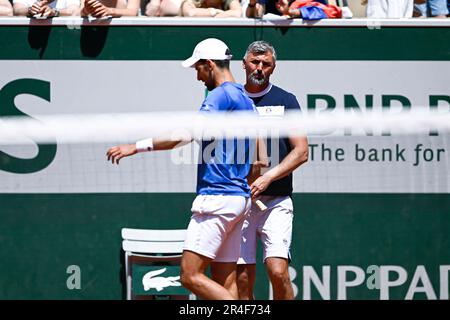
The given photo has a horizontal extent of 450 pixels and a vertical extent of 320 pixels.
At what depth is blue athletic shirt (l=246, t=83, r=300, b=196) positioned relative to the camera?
664 cm

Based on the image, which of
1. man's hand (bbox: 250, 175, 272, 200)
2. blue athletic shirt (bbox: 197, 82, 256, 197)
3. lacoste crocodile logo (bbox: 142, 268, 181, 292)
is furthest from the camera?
lacoste crocodile logo (bbox: 142, 268, 181, 292)

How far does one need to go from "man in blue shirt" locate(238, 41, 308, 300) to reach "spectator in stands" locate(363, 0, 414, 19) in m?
1.58

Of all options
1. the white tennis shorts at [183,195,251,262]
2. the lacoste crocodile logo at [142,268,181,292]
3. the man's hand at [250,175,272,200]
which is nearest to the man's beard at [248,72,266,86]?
the man's hand at [250,175,272,200]

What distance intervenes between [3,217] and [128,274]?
0.99 meters

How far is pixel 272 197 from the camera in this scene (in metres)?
6.64

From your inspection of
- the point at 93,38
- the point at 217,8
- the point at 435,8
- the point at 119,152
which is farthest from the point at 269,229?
the point at 435,8

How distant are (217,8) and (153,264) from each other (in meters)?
→ 2.03

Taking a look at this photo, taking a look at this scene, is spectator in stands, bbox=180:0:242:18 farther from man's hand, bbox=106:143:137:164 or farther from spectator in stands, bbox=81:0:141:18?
man's hand, bbox=106:143:137:164

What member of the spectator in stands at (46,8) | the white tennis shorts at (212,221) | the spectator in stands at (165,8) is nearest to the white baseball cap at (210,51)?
the white tennis shorts at (212,221)

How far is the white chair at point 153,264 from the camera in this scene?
732 centimetres

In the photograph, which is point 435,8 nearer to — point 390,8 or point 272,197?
point 390,8

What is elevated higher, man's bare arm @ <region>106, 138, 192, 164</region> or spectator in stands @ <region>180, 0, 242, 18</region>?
spectator in stands @ <region>180, 0, 242, 18</region>

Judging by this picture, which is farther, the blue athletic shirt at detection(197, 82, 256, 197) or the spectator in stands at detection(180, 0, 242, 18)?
the spectator in stands at detection(180, 0, 242, 18)
